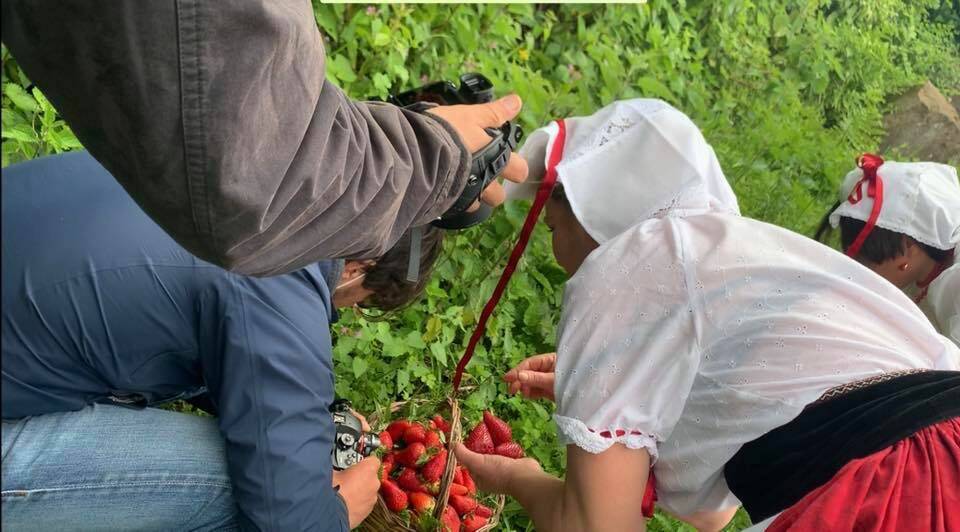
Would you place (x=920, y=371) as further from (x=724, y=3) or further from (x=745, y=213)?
(x=724, y=3)

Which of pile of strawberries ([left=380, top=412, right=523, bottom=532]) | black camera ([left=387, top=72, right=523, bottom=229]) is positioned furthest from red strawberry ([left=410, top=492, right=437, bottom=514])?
black camera ([left=387, top=72, right=523, bottom=229])

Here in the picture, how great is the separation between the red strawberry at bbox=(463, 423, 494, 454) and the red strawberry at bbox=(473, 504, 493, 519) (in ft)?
0.45

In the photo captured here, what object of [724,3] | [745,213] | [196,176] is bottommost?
[745,213]

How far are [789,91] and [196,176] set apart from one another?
4.15m

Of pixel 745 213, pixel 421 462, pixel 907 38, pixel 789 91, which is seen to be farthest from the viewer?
pixel 789 91

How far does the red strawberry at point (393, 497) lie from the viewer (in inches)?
66.1

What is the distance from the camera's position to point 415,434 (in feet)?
5.97

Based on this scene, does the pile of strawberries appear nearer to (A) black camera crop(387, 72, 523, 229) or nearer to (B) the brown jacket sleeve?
(A) black camera crop(387, 72, 523, 229)

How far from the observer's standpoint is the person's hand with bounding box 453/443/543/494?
4.91ft

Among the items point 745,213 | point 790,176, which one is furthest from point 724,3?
point 745,213

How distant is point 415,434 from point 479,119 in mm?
992

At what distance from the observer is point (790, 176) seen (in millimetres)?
3586

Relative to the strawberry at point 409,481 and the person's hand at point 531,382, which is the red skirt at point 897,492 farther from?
the strawberry at point 409,481

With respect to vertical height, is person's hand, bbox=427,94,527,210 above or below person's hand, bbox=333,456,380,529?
above
